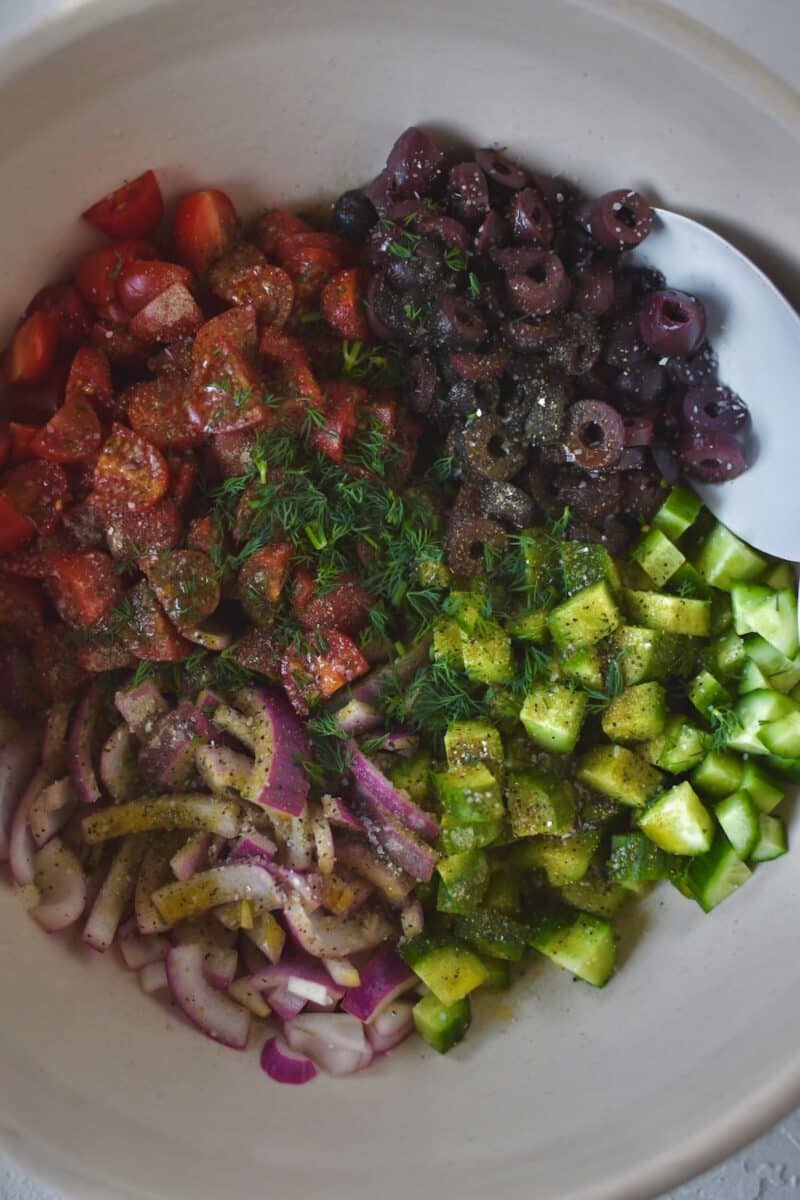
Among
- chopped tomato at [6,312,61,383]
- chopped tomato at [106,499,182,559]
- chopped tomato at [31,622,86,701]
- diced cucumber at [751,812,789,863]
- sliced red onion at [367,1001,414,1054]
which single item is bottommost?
sliced red onion at [367,1001,414,1054]

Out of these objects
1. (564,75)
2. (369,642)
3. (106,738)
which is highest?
(564,75)

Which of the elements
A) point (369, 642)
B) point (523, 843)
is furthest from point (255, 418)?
point (523, 843)

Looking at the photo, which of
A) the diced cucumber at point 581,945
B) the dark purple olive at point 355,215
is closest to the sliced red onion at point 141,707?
the diced cucumber at point 581,945

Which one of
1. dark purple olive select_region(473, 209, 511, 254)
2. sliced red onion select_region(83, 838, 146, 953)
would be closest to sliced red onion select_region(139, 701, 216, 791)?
sliced red onion select_region(83, 838, 146, 953)

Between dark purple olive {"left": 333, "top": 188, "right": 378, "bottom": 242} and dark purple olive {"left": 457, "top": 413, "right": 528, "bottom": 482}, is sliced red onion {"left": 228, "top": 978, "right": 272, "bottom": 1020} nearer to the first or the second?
dark purple olive {"left": 457, "top": 413, "right": 528, "bottom": 482}

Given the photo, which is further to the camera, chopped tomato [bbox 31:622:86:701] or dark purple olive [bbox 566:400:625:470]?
chopped tomato [bbox 31:622:86:701]

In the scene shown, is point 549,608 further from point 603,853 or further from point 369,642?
point 603,853
